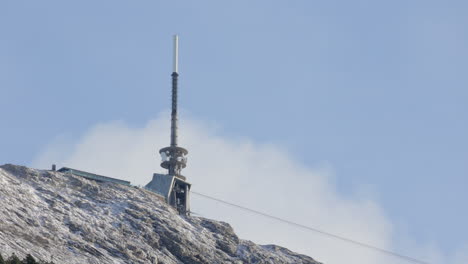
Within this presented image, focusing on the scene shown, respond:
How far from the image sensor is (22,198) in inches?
5940

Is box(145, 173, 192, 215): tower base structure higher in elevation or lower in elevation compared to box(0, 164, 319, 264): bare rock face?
higher

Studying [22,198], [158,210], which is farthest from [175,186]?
[22,198]

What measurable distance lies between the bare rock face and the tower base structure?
5.24 m

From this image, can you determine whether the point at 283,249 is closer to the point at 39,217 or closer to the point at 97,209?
the point at 97,209

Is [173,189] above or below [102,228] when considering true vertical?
above

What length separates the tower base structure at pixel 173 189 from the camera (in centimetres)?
18648

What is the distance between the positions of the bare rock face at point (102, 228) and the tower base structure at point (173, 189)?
524cm

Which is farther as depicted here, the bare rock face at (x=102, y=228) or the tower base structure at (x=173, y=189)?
the tower base structure at (x=173, y=189)

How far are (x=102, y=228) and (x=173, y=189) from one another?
1490 inches

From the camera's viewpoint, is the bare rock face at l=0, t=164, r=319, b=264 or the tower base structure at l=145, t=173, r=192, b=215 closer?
the bare rock face at l=0, t=164, r=319, b=264

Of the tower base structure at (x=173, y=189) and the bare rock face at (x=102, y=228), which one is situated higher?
the tower base structure at (x=173, y=189)

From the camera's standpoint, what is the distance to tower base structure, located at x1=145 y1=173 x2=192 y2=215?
18648 centimetres

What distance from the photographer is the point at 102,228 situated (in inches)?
6063

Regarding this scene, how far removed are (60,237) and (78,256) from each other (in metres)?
5.01
